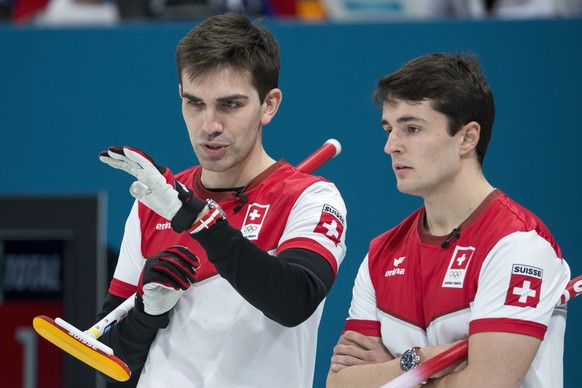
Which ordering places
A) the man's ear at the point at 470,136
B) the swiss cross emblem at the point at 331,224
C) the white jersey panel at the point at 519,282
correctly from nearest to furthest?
the white jersey panel at the point at 519,282 → the swiss cross emblem at the point at 331,224 → the man's ear at the point at 470,136

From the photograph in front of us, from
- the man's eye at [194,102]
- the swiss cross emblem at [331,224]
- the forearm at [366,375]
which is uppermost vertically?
the man's eye at [194,102]

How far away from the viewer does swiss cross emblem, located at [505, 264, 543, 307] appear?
2203 millimetres

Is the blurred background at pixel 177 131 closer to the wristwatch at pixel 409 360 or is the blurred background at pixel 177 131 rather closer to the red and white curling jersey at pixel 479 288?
the red and white curling jersey at pixel 479 288

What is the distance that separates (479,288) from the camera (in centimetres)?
223

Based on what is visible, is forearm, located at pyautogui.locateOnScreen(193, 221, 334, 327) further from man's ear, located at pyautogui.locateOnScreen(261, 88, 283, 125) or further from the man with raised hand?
man's ear, located at pyautogui.locateOnScreen(261, 88, 283, 125)

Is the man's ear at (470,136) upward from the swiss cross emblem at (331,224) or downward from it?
upward

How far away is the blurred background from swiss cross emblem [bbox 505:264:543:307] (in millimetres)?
1160

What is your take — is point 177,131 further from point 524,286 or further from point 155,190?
point 524,286

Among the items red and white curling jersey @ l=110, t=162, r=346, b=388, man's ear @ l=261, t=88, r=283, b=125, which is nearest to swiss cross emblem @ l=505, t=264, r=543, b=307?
red and white curling jersey @ l=110, t=162, r=346, b=388

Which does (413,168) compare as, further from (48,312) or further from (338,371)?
(48,312)

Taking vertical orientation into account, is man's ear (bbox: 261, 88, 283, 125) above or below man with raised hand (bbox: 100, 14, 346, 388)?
above

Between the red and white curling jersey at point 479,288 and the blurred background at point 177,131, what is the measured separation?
98 cm

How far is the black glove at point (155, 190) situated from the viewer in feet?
6.78

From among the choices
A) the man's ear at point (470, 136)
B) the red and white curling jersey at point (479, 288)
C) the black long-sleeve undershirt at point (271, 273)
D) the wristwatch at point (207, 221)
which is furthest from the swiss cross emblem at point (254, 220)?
the man's ear at point (470, 136)
